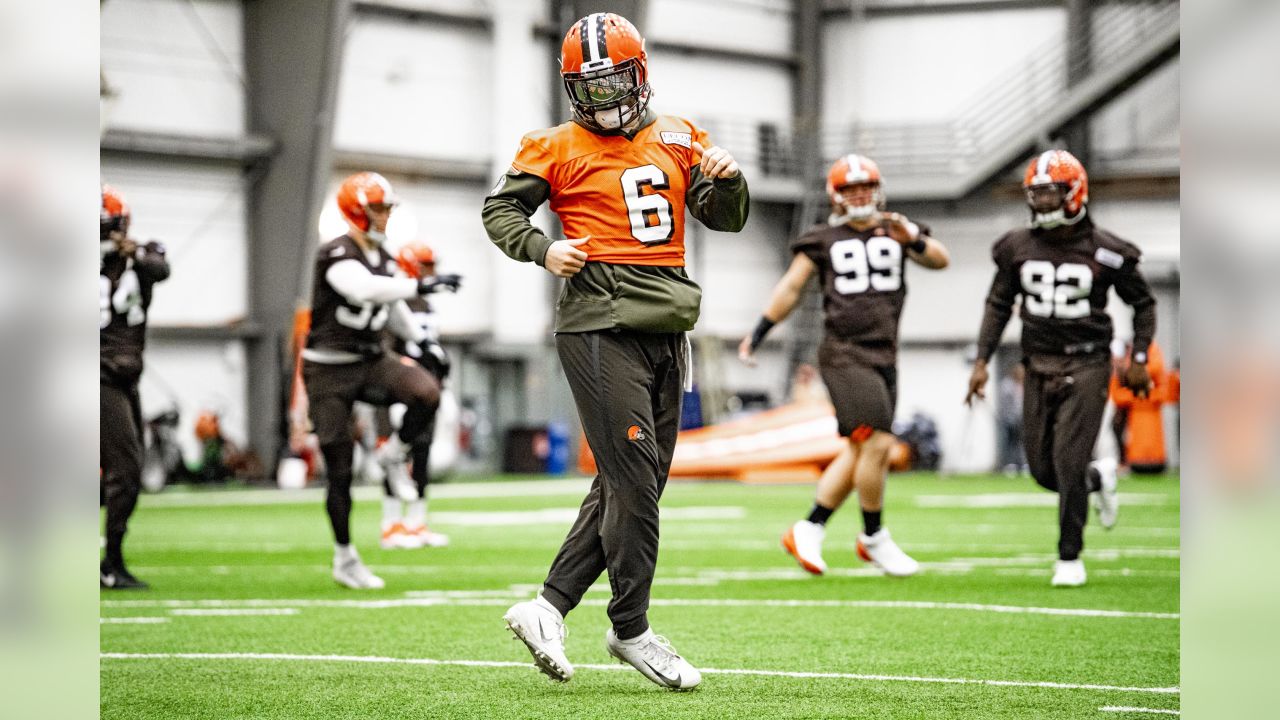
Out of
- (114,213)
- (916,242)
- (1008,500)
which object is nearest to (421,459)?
(114,213)

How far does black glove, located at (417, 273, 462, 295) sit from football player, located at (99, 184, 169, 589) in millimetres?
1724

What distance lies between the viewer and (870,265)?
956 centimetres

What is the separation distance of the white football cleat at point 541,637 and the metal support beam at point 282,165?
21.7m

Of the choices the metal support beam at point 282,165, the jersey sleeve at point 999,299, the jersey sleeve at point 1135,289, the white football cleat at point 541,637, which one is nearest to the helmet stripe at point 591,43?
the white football cleat at point 541,637

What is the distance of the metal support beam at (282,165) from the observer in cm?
2609

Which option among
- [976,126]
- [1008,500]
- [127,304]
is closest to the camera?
[127,304]

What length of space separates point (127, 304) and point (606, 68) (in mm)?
5210

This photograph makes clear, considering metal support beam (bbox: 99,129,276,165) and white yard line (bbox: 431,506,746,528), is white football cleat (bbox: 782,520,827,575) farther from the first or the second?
metal support beam (bbox: 99,129,276,165)

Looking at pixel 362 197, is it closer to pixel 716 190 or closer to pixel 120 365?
pixel 120 365
